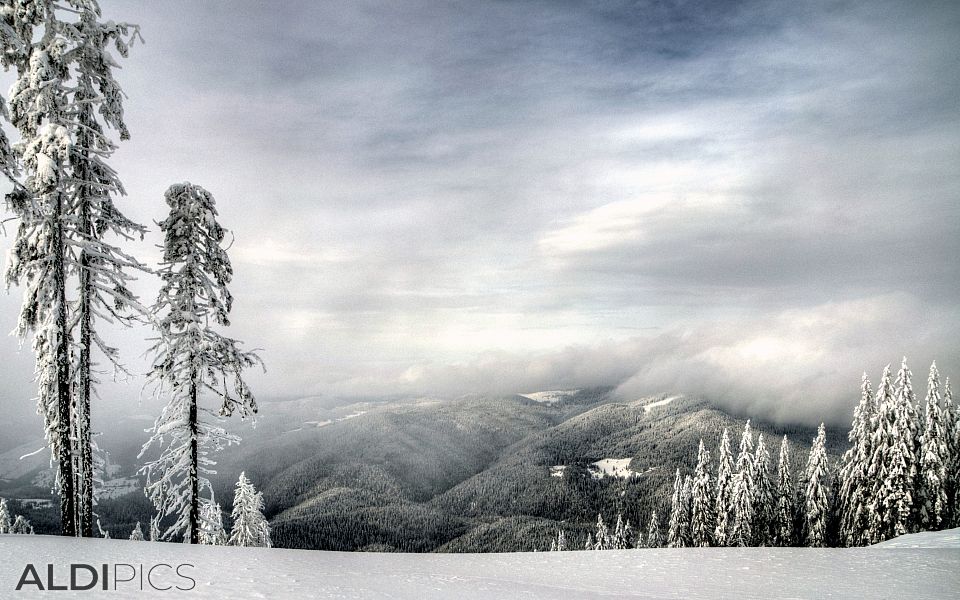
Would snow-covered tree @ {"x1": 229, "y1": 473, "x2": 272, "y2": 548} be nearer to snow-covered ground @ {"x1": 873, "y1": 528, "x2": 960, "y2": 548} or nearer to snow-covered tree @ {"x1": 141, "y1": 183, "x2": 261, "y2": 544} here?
snow-covered tree @ {"x1": 141, "y1": 183, "x2": 261, "y2": 544}

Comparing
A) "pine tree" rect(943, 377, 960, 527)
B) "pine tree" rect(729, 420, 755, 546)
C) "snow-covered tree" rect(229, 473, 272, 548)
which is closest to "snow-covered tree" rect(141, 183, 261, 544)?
"snow-covered tree" rect(229, 473, 272, 548)

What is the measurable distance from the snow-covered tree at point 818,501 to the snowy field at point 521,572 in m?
26.5

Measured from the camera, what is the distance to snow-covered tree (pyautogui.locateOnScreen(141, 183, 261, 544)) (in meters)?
16.5

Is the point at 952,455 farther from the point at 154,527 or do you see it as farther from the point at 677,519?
the point at 154,527

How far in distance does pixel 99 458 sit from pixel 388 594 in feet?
46.4

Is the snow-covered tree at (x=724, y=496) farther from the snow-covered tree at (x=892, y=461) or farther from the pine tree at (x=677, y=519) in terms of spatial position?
the snow-covered tree at (x=892, y=461)

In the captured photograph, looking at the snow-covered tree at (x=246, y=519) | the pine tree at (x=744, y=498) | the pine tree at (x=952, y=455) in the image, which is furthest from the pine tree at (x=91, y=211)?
the pine tree at (x=952, y=455)

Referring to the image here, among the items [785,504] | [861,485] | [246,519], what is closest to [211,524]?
[246,519]

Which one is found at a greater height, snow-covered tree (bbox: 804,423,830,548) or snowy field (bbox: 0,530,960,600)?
snowy field (bbox: 0,530,960,600)

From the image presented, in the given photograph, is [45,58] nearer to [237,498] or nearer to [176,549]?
[176,549]

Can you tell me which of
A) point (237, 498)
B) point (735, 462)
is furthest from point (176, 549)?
point (735, 462)

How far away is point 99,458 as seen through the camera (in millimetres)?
16984

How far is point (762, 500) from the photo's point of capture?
39.4 metres

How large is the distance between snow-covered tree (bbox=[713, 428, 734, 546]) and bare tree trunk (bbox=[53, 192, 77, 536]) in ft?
131
